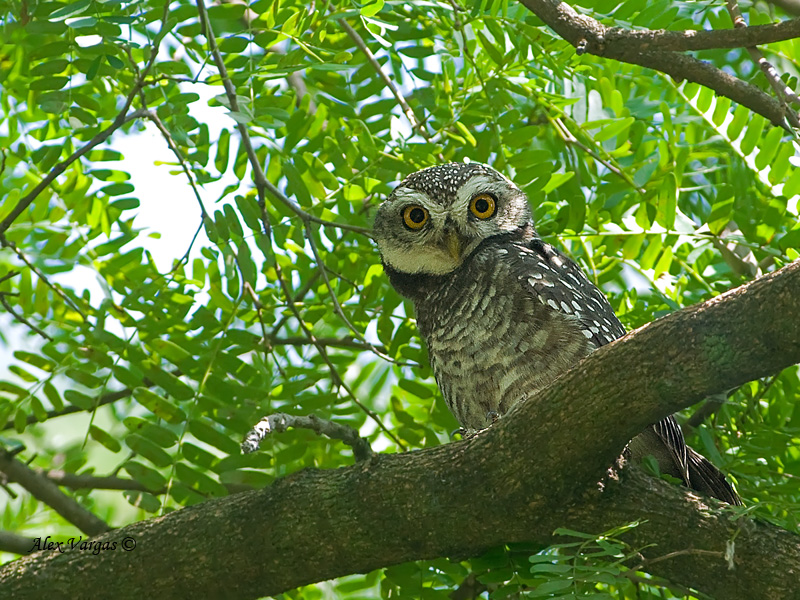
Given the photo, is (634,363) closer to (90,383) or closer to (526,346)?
(526,346)

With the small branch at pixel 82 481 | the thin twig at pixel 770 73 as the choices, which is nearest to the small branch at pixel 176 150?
the small branch at pixel 82 481

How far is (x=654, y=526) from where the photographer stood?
2.39m

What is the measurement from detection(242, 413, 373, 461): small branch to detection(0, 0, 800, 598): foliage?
0.53 metres

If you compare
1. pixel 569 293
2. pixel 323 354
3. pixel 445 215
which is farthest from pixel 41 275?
pixel 569 293

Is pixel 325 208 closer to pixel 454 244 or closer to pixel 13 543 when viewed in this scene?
pixel 454 244

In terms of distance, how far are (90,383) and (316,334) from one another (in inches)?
37.2

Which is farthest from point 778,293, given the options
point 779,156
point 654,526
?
point 779,156

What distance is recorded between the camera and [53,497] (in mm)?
3576

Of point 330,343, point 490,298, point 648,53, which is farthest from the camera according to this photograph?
point 330,343

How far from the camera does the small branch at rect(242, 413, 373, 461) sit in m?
2.02

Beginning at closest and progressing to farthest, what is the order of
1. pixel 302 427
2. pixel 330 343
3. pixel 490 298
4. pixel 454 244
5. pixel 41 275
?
pixel 302 427
pixel 490 298
pixel 41 275
pixel 454 244
pixel 330 343

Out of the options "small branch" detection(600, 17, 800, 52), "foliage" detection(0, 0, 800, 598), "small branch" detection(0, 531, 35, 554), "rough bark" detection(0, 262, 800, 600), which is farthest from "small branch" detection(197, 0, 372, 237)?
"small branch" detection(0, 531, 35, 554)

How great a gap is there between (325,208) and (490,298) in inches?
30.3

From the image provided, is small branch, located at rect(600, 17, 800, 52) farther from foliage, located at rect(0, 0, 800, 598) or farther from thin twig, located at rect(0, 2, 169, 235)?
thin twig, located at rect(0, 2, 169, 235)
